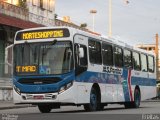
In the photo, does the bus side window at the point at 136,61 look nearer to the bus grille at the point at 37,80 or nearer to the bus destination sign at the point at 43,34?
the bus destination sign at the point at 43,34

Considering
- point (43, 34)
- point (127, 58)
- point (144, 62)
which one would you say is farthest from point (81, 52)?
point (144, 62)

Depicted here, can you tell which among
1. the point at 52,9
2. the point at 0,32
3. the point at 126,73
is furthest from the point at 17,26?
the point at 126,73

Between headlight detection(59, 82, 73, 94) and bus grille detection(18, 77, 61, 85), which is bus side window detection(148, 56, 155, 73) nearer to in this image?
headlight detection(59, 82, 73, 94)

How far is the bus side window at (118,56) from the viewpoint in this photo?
26625 mm

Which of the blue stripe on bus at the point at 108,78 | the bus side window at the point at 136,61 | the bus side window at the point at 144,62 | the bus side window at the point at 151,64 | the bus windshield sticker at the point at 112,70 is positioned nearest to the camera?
the blue stripe on bus at the point at 108,78

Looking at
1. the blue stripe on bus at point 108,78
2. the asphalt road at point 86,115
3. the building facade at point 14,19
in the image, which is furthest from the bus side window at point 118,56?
the building facade at point 14,19

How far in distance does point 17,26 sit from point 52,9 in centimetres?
1360

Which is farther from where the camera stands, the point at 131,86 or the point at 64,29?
the point at 131,86

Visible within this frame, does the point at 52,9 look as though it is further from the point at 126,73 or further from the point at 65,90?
the point at 65,90

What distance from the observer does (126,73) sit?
28203 millimetres

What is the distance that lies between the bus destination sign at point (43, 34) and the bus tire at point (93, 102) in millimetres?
2934

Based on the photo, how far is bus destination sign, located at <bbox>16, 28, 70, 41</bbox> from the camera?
22.4 meters

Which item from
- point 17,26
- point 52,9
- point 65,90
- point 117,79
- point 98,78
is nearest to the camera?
point 65,90

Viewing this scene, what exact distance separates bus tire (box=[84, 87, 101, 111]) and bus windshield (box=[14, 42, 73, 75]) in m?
2.35
